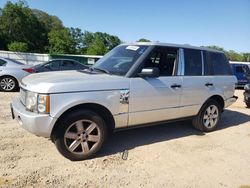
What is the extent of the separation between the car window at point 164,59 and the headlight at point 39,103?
2.04 metres

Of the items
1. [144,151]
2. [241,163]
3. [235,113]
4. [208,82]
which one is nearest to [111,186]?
[144,151]

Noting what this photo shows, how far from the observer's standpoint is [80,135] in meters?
3.91

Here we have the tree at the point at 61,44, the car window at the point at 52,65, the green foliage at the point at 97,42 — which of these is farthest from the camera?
the green foliage at the point at 97,42

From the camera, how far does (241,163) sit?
4.21 metres

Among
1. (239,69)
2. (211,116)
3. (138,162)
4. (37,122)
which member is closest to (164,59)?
(211,116)

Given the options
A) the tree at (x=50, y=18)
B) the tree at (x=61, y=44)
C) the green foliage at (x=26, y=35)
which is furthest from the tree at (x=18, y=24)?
the tree at (x=50, y=18)

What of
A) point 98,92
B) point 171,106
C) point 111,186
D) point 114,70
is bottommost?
point 111,186

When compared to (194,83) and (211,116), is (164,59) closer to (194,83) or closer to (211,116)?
(194,83)

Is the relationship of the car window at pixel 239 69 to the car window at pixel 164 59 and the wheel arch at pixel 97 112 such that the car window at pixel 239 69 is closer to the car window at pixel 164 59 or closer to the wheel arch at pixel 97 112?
the car window at pixel 164 59

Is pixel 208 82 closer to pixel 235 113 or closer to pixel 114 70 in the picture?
pixel 114 70

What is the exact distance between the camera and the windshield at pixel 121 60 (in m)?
4.43

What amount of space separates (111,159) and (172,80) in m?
1.90

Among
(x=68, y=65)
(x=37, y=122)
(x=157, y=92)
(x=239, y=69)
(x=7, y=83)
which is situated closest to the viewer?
(x=37, y=122)

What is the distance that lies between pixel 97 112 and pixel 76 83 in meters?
0.62
